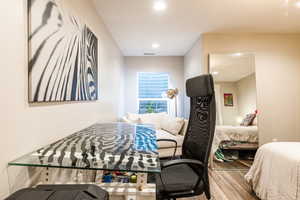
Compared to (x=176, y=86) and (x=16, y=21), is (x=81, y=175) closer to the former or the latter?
(x=16, y=21)

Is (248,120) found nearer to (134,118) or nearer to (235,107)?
(235,107)

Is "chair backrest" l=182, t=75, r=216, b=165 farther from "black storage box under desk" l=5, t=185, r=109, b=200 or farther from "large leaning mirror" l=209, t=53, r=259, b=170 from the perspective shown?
"large leaning mirror" l=209, t=53, r=259, b=170

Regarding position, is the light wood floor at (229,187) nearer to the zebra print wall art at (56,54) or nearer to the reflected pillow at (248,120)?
the reflected pillow at (248,120)

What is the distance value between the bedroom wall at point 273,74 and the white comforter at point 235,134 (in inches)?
6.4

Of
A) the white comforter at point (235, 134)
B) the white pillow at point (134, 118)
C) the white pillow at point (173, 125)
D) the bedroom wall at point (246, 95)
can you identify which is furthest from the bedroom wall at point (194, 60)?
the white pillow at point (134, 118)

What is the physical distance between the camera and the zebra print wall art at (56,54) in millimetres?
1170

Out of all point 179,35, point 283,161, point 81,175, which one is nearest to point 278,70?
point 179,35

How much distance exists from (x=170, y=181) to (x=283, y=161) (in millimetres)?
1233

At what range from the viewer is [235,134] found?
3.50m

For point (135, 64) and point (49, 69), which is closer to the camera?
point (49, 69)

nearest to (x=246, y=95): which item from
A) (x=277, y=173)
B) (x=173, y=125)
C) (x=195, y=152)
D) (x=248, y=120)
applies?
(x=248, y=120)

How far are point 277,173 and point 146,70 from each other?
4037 millimetres

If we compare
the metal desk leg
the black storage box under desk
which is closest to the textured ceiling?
the metal desk leg

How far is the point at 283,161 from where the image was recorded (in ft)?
5.81
